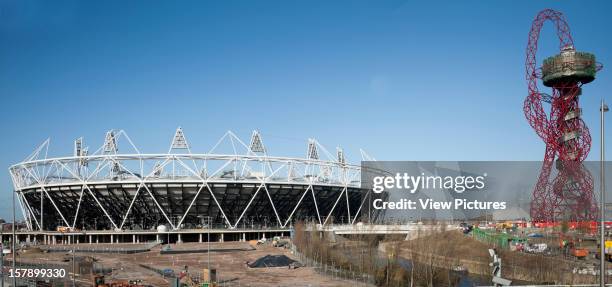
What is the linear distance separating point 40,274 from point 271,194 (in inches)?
2395

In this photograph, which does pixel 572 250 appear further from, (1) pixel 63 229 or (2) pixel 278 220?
(1) pixel 63 229

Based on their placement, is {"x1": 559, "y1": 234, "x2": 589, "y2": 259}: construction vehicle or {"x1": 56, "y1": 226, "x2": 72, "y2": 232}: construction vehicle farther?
{"x1": 56, "y1": 226, "x2": 72, "y2": 232}: construction vehicle

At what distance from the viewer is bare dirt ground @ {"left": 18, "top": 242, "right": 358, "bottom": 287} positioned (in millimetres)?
42750

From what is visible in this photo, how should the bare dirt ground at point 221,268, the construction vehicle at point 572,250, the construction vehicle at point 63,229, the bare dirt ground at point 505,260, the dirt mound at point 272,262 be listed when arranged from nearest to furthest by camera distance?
1. the bare dirt ground at point 505,260
2. the bare dirt ground at point 221,268
3. the construction vehicle at point 572,250
4. the dirt mound at point 272,262
5. the construction vehicle at point 63,229

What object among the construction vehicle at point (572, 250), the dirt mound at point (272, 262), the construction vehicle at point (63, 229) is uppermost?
the construction vehicle at point (572, 250)

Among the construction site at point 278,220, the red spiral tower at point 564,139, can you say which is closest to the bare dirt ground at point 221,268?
the construction site at point 278,220

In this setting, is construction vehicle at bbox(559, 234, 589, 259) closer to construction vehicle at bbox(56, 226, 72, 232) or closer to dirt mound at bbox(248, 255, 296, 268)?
dirt mound at bbox(248, 255, 296, 268)

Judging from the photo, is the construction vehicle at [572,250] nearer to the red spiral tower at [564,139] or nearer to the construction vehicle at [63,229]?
the red spiral tower at [564,139]

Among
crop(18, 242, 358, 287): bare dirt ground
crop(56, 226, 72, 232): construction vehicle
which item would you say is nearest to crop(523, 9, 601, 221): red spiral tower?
crop(18, 242, 358, 287): bare dirt ground

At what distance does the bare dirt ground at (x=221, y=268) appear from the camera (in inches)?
1683

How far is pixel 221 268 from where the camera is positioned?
52438 mm

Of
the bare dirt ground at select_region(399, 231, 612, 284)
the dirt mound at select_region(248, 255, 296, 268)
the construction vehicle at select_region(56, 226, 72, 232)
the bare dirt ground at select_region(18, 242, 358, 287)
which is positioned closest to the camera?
the bare dirt ground at select_region(399, 231, 612, 284)

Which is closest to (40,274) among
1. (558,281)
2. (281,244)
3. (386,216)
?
(558,281)

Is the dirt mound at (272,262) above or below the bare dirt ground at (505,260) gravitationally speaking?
below
